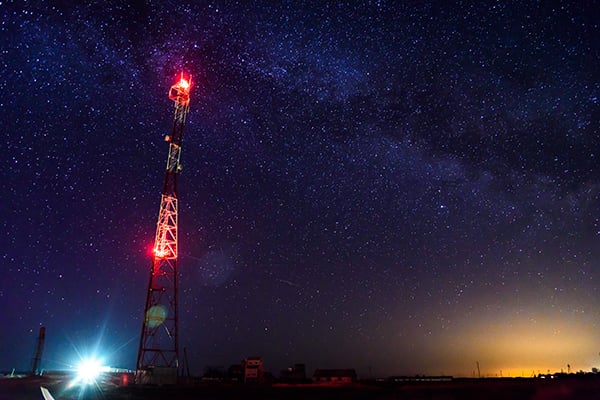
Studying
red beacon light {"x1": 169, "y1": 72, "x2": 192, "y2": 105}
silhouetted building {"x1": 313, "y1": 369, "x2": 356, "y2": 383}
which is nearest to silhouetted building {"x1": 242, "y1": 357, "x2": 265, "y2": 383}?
silhouetted building {"x1": 313, "y1": 369, "x2": 356, "y2": 383}

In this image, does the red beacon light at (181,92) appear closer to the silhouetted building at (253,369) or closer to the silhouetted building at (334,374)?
the silhouetted building at (253,369)

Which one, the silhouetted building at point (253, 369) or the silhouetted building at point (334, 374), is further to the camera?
the silhouetted building at point (334, 374)

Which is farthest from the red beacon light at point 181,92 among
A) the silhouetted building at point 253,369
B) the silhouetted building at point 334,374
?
the silhouetted building at point 334,374

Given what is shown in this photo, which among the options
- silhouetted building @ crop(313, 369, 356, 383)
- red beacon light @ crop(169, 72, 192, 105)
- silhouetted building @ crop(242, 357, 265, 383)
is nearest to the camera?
red beacon light @ crop(169, 72, 192, 105)

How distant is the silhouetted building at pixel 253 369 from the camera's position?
208 ft

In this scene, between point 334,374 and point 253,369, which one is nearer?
point 253,369

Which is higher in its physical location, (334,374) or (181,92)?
(181,92)

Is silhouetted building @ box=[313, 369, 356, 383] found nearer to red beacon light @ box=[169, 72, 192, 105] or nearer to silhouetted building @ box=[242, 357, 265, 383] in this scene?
silhouetted building @ box=[242, 357, 265, 383]

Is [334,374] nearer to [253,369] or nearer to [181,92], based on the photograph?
[253,369]

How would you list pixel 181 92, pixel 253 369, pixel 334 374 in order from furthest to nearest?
pixel 334 374
pixel 253 369
pixel 181 92

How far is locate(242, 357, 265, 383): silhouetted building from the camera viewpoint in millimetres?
63250

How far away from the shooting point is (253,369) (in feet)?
211

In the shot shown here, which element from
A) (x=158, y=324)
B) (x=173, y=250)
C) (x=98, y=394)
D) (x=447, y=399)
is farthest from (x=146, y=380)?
(x=447, y=399)

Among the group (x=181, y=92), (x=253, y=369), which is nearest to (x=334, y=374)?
(x=253, y=369)
